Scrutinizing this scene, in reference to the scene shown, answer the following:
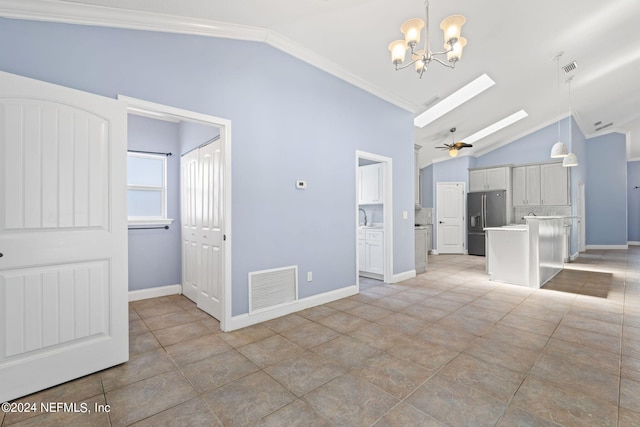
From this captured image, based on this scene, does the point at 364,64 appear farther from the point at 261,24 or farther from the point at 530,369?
the point at 530,369

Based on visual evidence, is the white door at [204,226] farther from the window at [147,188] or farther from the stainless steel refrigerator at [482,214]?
the stainless steel refrigerator at [482,214]

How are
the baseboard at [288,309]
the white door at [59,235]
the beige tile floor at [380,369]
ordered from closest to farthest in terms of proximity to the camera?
the beige tile floor at [380,369] < the white door at [59,235] < the baseboard at [288,309]

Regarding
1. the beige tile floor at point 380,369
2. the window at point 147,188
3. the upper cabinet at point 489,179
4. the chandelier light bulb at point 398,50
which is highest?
the chandelier light bulb at point 398,50

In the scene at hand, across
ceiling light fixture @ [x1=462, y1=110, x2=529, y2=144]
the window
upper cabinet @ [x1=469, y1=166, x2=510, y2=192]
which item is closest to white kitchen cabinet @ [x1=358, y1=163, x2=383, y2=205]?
the window

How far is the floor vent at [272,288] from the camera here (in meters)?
3.17

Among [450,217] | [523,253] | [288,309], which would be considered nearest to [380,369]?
[288,309]

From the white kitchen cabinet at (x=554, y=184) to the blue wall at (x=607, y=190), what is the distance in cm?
313

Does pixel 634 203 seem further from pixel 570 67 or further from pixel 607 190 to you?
pixel 570 67

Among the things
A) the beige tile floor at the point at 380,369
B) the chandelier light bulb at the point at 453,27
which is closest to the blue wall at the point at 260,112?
the beige tile floor at the point at 380,369

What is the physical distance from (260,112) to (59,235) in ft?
6.92

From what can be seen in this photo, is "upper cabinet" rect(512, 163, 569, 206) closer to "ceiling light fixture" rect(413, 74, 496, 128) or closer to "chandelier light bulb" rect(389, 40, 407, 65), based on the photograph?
"ceiling light fixture" rect(413, 74, 496, 128)

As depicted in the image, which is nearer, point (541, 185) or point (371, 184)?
point (371, 184)

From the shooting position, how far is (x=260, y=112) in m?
3.24

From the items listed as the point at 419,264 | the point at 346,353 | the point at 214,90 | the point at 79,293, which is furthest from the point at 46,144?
the point at 419,264
